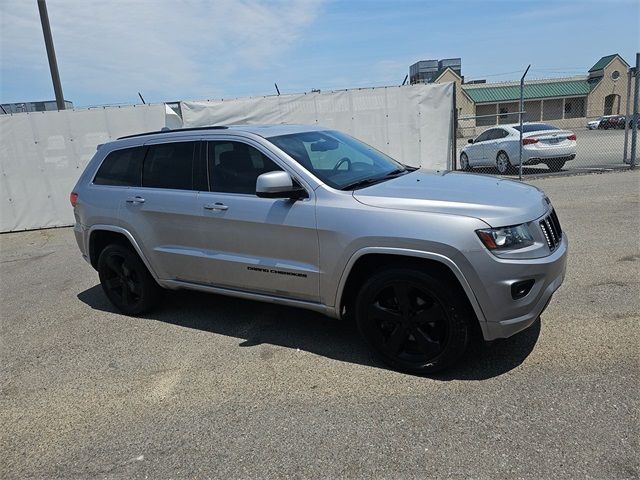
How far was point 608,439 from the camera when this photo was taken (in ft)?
8.41

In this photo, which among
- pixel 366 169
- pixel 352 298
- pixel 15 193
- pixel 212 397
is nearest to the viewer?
pixel 212 397

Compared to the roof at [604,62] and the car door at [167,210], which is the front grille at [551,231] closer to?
the car door at [167,210]

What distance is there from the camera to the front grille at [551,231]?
10.5ft

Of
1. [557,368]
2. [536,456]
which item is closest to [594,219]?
[557,368]

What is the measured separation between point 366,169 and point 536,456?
2.47m

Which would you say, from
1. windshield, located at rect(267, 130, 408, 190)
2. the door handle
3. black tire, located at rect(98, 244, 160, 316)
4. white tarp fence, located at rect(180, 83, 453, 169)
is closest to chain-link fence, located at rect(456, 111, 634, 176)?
white tarp fence, located at rect(180, 83, 453, 169)

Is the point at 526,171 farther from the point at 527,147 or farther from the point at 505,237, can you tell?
the point at 505,237

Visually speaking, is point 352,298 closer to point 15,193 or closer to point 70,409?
point 70,409

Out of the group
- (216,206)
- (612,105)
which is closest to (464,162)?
(216,206)

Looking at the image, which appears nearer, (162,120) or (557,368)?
(557,368)

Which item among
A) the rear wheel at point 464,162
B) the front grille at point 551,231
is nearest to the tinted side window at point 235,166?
the front grille at point 551,231

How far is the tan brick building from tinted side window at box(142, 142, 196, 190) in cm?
4642

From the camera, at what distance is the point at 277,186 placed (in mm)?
3447

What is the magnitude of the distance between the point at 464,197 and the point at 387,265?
0.68 meters
